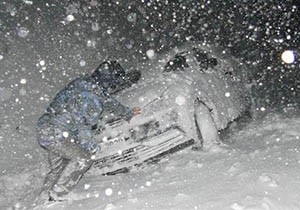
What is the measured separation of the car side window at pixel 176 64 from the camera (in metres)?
6.49

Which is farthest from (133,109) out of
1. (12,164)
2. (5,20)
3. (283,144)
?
(5,20)

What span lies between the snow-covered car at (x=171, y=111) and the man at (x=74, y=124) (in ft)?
0.84

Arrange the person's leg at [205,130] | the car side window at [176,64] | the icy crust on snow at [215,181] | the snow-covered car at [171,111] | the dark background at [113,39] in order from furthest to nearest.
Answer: the dark background at [113,39] → the car side window at [176,64] → the person's leg at [205,130] → the snow-covered car at [171,111] → the icy crust on snow at [215,181]

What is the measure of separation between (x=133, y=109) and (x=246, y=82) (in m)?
2.78

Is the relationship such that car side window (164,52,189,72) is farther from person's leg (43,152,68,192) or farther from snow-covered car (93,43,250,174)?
person's leg (43,152,68,192)

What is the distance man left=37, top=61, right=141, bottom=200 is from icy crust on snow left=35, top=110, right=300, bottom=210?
27 centimetres

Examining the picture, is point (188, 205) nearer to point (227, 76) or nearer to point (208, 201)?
point (208, 201)

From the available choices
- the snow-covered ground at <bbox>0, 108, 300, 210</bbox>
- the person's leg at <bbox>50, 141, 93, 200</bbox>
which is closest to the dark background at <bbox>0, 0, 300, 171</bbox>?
the snow-covered ground at <bbox>0, 108, 300, 210</bbox>

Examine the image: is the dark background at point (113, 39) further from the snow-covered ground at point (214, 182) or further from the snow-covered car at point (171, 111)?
the snow-covered ground at point (214, 182)

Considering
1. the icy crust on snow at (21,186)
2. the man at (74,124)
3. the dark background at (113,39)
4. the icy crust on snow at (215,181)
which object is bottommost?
the icy crust on snow at (215,181)

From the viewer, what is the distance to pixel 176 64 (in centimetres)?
655

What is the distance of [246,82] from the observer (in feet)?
25.2

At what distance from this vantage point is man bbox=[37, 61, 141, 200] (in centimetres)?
536

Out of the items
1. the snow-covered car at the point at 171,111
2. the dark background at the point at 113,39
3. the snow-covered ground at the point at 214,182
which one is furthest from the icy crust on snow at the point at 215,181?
the dark background at the point at 113,39
